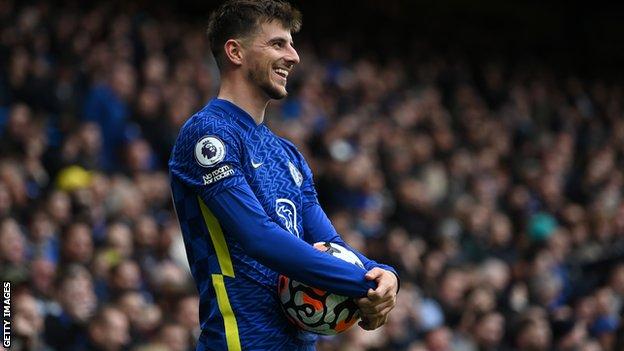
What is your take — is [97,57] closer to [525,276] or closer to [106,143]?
[106,143]

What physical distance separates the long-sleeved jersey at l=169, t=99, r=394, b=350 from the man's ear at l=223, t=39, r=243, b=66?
0.16 metres

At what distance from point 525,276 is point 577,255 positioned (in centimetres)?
155

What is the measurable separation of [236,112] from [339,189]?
7.94m

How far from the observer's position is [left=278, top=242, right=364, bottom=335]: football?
405cm

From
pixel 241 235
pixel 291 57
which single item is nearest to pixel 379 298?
pixel 241 235

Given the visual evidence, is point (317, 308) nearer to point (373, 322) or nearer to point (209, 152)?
point (373, 322)

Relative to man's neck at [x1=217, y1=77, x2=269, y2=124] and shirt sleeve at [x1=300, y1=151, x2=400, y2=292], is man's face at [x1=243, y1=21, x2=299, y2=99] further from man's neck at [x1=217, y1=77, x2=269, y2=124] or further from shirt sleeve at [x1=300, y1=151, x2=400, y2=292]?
shirt sleeve at [x1=300, y1=151, x2=400, y2=292]

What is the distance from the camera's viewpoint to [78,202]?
9633mm

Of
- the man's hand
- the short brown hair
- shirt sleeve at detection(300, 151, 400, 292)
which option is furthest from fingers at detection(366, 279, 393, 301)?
the short brown hair

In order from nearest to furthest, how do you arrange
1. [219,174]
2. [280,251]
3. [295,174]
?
[280,251] → [219,174] → [295,174]

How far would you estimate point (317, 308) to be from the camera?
404 centimetres

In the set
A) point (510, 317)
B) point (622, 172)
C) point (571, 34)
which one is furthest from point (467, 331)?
point (571, 34)

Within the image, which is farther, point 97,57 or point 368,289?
point 97,57

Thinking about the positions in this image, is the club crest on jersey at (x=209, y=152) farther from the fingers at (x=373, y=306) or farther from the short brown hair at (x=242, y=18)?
the fingers at (x=373, y=306)
